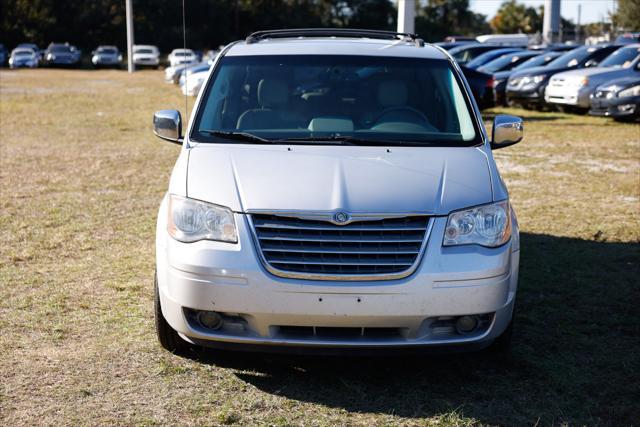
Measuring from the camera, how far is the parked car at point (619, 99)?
18.0 m

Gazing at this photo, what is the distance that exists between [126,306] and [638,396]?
3.21 meters

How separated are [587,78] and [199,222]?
17.3 m

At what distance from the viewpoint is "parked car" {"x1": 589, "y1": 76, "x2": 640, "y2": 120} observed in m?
18.0

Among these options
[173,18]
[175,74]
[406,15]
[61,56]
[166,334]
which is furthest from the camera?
[173,18]

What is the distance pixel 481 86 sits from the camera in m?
21.0

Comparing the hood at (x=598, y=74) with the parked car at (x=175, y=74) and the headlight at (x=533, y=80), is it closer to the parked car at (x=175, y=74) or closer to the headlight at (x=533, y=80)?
the headlight at (x=533, y=80)

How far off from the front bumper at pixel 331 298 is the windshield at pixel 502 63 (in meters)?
22.2

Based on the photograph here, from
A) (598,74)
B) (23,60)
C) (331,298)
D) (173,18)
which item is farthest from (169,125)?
(173,18)

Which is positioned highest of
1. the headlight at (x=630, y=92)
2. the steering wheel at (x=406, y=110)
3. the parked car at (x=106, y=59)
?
the steering wheel at (x=406, y=110)

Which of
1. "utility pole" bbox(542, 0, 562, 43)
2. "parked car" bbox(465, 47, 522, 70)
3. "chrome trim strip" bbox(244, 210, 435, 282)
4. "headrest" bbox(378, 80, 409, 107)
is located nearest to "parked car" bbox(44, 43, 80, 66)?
"utility pole" bbox(542, 0, 562, 43)

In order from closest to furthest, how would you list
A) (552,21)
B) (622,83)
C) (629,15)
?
1. (622,83)
2. (552,21)
3. (629,15)

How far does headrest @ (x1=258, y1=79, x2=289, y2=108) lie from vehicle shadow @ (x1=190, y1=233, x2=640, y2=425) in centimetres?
162

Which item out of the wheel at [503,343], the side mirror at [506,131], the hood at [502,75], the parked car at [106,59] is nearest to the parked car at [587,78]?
the hood at [502,75]

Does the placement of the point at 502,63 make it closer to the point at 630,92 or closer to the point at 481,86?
the point at 481,86
